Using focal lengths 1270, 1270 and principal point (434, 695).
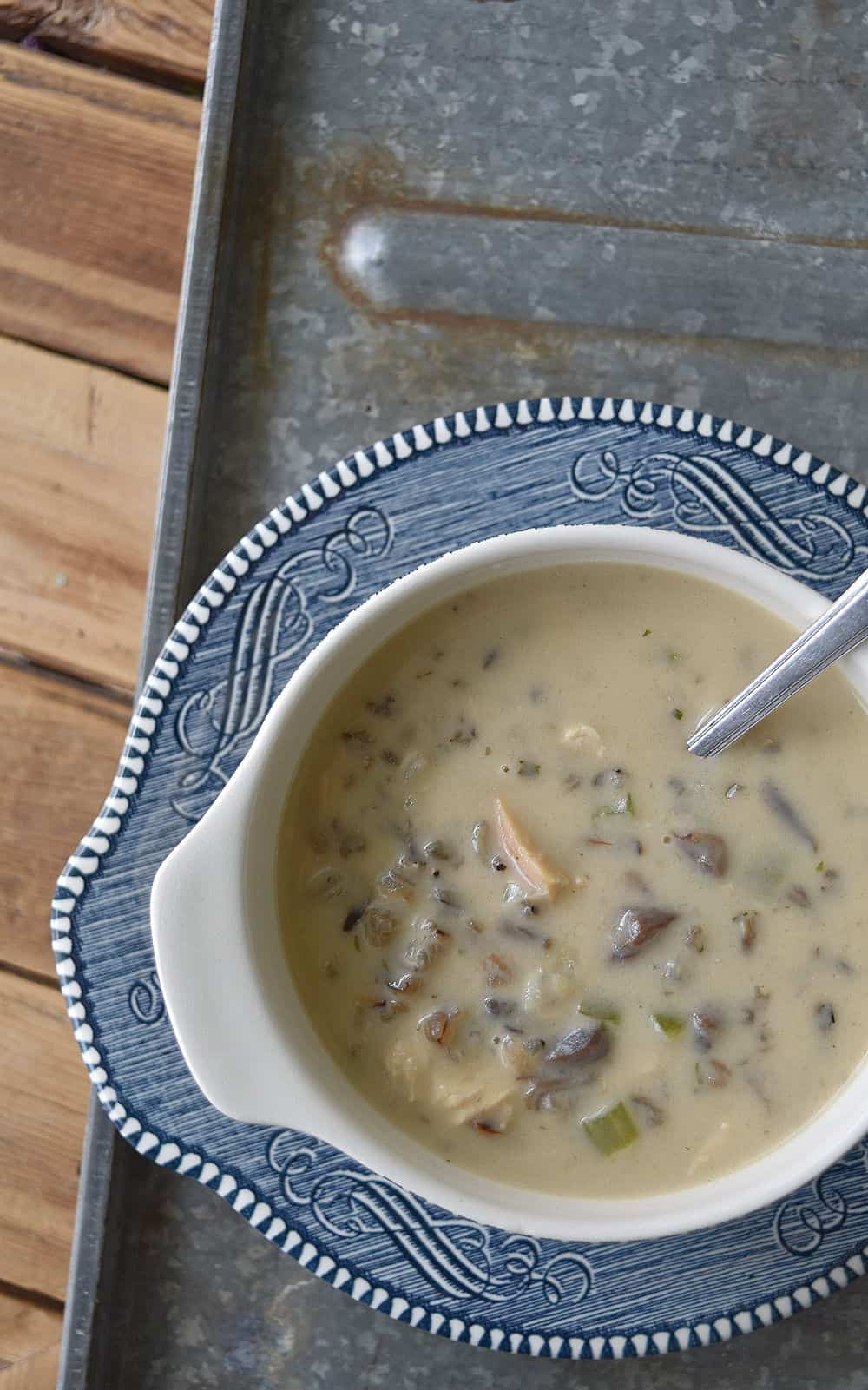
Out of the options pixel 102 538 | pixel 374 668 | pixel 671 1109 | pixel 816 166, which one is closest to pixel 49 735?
pixel 102 538

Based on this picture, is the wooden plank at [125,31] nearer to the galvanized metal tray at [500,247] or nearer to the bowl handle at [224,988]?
the galvanized metal tray at [500,247]

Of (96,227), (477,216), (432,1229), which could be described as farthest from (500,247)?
(432,1229)

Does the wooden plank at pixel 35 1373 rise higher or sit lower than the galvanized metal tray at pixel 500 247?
lower

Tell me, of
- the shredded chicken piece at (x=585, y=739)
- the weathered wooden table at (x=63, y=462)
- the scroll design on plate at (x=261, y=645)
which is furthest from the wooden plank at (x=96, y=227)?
the shredded chicken piece at (x=585, y=739)

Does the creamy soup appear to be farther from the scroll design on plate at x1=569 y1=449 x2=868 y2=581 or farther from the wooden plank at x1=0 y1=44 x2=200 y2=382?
the wooden plank at x1=0 y1=44 x2=200 y2=382

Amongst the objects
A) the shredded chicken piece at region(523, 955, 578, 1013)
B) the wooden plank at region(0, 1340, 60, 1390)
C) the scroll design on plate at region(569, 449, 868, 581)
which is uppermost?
the scroll design on plate at region(569, 449, 868, 581)

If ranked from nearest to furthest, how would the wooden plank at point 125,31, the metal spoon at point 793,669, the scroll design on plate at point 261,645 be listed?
the metal spoon at point 793,669
the scroll design on plate at point 261,645
the wooden plank at point 125,31

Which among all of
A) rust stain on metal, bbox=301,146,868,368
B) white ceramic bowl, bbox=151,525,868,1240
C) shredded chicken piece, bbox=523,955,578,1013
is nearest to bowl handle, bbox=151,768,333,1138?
white ceramic bowl, bbox=151,525,868,1240
